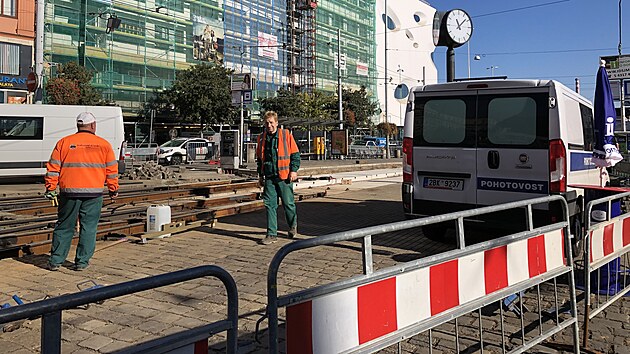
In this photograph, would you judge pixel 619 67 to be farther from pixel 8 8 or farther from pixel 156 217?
pixel 8 8

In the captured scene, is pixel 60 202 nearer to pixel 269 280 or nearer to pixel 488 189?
pixel 269 280

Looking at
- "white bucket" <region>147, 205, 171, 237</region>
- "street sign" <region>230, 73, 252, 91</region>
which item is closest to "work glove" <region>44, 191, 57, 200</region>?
"white bucket" <region>147, 205, 171, 237</region>

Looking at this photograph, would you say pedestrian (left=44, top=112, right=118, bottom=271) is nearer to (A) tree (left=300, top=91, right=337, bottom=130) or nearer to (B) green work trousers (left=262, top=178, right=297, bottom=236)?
(B) green work trousers (left=262, top=178, right=297, bottom=236)

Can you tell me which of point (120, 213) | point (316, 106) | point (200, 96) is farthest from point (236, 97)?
point (316, 106)

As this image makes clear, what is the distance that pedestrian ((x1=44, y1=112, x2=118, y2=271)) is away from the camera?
5.68 metres

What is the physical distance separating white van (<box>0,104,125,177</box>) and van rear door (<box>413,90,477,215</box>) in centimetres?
1485

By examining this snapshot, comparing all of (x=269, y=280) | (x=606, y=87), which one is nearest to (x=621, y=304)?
(x=606, y=87)

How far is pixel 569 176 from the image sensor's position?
20.7ft

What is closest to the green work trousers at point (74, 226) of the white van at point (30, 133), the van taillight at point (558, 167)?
the van taillight at point (558, 167)

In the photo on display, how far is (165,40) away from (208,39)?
5.57 meters

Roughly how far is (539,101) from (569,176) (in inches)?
40.1

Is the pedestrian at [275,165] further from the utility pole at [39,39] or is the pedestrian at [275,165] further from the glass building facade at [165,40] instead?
the glass building facade at [165,40]

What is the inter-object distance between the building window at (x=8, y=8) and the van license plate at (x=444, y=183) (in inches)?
1166

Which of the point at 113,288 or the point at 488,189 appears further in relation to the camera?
the point at 488,189
